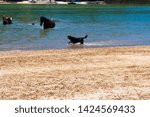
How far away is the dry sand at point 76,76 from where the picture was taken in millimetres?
14391

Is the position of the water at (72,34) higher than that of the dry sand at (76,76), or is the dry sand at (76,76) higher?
the dry sand at (76,76)

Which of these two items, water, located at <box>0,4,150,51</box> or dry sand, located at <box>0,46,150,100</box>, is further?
water, located at <box>0,4,150,51</box>

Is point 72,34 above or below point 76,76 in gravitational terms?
below

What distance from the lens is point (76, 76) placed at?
682 inches

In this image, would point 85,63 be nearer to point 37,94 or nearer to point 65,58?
point 65,58

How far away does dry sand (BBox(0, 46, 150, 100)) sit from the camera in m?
14.4

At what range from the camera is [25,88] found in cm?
1523

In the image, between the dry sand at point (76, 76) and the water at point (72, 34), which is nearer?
the dry sand at point (76, 76)

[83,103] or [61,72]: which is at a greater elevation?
[83,103]

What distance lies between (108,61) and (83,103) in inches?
439

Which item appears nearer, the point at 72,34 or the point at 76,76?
the point at 76,76

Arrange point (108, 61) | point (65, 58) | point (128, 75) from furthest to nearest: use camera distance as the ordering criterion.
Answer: point (65, 58) → point (108, 61) → point (128, 75)

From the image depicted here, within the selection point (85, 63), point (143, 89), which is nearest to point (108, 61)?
point (85, 63)

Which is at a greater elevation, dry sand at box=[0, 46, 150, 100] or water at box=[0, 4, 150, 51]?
dry sand at box=[0, 46, 150, 100]
